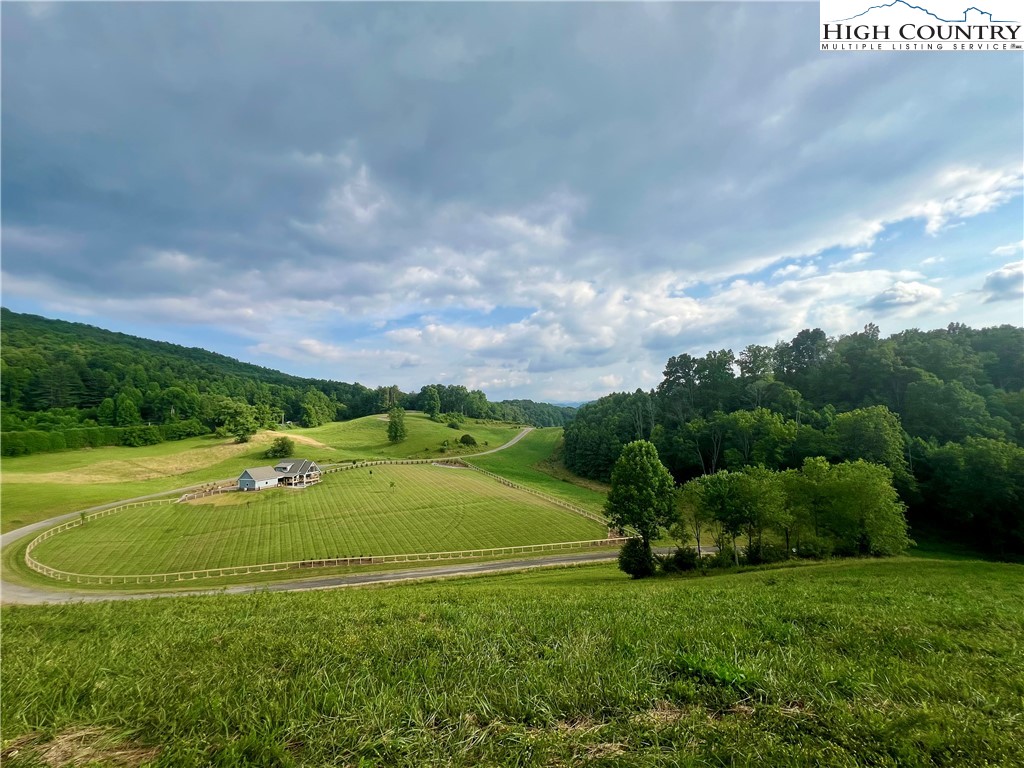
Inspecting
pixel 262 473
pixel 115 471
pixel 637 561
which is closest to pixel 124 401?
pixel 115 471

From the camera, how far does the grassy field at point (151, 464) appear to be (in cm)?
5328

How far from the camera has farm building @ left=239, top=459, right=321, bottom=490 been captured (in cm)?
6341

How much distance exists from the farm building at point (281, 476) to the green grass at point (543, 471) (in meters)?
31.8

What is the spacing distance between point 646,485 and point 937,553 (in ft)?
112

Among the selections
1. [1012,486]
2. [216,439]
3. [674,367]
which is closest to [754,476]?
[1012,486]

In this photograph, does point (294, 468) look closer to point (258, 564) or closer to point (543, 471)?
point (258, 564)

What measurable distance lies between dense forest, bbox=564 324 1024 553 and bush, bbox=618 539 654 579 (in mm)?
36486

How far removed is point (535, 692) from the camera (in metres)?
4.71

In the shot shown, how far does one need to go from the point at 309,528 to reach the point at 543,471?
171 feet

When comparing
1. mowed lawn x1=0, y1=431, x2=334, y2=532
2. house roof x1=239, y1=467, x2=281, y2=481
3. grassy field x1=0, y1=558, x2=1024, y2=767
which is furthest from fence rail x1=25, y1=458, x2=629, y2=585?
Answer: grassy field x1=0, y1=558, x2=1024, y2=767

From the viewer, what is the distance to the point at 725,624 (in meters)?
7.67

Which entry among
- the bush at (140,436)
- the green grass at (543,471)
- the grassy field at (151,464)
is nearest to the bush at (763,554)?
the green grass at (543,471)

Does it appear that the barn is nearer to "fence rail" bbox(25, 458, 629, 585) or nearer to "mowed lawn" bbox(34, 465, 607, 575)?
"mowed lawn" bbox(34, 465, 607, 575)

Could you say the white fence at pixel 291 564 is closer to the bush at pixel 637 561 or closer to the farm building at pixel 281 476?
the bush at pixel 637 561
